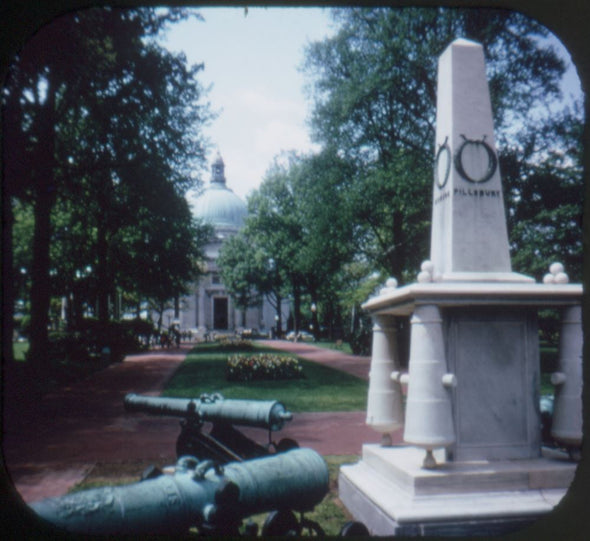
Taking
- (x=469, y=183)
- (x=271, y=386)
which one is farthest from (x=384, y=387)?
(x=271, y=386)

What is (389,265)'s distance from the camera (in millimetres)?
11664

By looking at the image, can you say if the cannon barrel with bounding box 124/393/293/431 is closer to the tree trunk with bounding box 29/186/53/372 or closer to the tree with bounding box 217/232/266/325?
the tree trunk with bounding box 29/186/53/372

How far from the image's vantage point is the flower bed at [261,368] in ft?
40.2

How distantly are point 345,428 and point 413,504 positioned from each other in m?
4.49

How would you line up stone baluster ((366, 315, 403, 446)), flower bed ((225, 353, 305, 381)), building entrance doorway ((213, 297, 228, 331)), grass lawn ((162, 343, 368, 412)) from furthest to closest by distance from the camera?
flower bed ((225, 353, 305, 381)) < building entrance doorway ((213, 297, 228, 331)) < grass lawn ((162, 343, 368, 412)) < stone baluster ((366, 315, 403, 446))

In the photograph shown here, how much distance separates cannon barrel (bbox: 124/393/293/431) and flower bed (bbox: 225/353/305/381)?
7398mm

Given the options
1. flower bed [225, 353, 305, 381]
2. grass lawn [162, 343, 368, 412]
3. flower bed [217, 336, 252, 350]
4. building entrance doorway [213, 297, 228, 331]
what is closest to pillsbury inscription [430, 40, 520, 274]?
grass lawn [162, 343, 368, 412]

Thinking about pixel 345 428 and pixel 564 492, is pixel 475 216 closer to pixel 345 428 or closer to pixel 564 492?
pixel 564 492

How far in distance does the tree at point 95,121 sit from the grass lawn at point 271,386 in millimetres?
3339

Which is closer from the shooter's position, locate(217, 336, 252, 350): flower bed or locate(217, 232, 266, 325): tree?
locate(217, 232, 266, 325): tree

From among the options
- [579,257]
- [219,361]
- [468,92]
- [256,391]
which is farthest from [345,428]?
[219,361]

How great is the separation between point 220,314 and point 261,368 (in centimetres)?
158

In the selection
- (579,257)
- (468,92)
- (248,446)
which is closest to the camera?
(248,446)

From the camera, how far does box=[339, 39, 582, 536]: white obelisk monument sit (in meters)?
4.02
